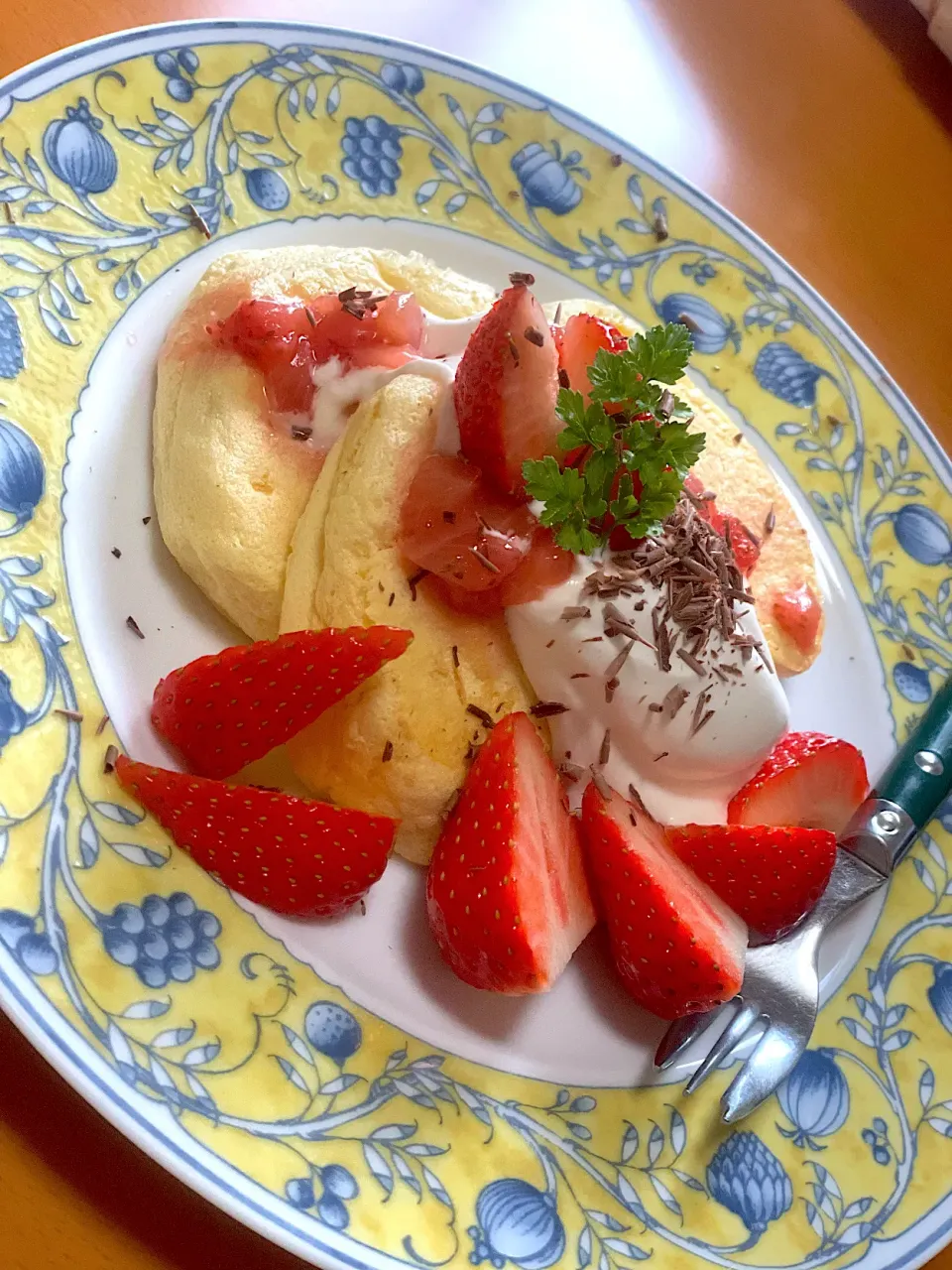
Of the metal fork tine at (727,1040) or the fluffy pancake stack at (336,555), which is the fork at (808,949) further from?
the fluffy pancake stack at (336,555)

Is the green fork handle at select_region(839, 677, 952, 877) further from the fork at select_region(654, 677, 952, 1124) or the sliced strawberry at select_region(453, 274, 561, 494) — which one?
the sliced strawberry at select_region(453, 274, 561, 494)

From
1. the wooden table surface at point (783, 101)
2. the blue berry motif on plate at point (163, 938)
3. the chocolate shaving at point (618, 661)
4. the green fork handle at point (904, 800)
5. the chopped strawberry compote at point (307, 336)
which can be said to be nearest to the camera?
the blue berry motif on plate at point (163, 938)

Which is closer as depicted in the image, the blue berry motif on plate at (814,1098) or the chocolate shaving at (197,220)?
the blue berry motif on plate at (814,1098)

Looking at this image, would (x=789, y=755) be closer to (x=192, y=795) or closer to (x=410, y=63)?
(x=192, y=795)

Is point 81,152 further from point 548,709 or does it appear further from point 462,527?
point 548,709

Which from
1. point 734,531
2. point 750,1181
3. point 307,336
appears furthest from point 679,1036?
point 307,336

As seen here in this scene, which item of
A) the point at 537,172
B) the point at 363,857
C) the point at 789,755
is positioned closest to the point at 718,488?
the point at 789,755

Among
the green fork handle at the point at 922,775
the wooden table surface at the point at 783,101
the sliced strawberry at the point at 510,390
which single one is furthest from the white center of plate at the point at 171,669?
the wooden table surface at the point at 783,101

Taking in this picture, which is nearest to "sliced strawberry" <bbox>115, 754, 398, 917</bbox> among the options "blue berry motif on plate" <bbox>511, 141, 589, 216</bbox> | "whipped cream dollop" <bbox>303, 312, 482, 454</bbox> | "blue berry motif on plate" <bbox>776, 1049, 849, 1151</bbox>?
"whipped cream dollop" <bbox>303, 312, 482, 454</bbox>
